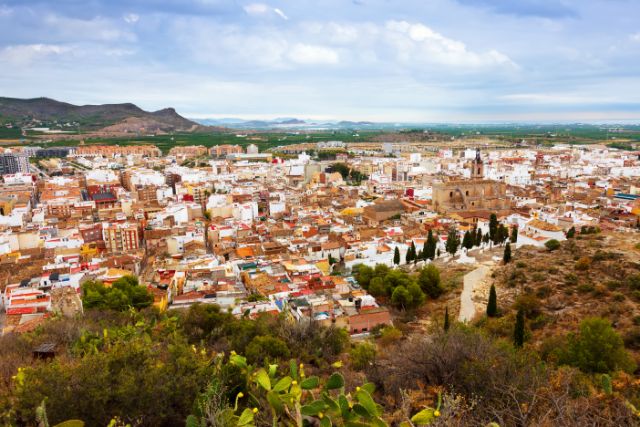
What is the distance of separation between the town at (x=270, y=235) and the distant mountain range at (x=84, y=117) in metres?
98.2

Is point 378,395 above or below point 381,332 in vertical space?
above

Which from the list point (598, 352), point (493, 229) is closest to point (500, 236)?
point (493, 229)

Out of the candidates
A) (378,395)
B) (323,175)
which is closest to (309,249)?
(378,395)

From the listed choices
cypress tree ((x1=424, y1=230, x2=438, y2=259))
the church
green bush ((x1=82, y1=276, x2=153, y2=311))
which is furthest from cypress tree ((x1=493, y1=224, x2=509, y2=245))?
green bush ((x1=82, y1=276, x2=153, y2=311))

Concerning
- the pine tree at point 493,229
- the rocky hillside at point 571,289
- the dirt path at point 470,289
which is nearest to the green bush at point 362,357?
the rocky hillside at point 571,289

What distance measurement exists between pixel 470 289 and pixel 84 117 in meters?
165

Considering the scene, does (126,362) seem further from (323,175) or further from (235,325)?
(323,175)

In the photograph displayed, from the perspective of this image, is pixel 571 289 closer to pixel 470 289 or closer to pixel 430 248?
pixel 470 289

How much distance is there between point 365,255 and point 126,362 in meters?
17.5

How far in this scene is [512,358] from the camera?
7426 mm

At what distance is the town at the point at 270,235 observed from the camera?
51.4 feet

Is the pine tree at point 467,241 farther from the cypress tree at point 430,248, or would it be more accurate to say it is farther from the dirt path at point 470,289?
the dirt path at point 470,289

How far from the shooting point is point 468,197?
3834 cm

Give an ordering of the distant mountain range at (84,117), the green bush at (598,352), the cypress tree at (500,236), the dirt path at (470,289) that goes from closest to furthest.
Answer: the green bush at (598,352), the dirt path at (470,289), the cypress tree at (500,236), the distant mountain range at (84,117)
